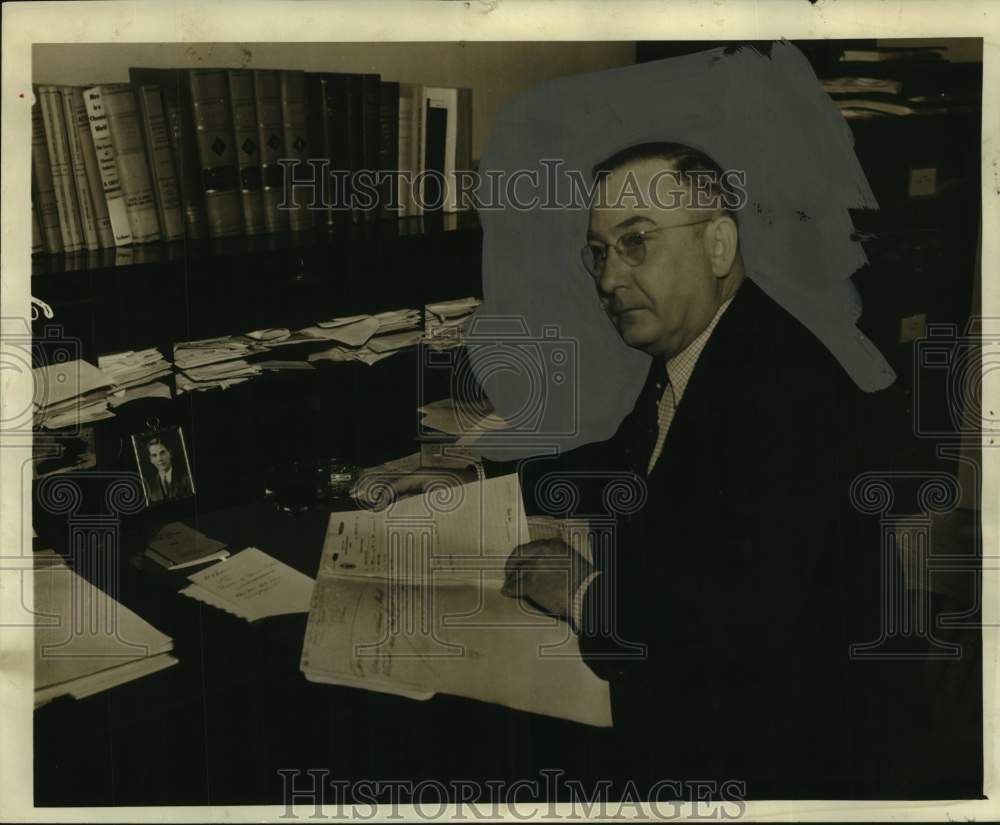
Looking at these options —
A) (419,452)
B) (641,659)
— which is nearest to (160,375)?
(419,452)

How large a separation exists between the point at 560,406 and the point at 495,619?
1.36 feet

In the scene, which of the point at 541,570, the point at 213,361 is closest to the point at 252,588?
the point at 213,361

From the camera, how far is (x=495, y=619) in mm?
1950

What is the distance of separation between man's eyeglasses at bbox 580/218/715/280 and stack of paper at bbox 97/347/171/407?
81cm

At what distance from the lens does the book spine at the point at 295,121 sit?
1907 mm

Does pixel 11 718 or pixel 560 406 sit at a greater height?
pixel 560 406

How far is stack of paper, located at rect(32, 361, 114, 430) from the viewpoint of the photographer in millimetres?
1942

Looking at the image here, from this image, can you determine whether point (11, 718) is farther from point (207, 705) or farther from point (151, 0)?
point (151, 0)

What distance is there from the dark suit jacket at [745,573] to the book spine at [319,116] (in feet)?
2.39

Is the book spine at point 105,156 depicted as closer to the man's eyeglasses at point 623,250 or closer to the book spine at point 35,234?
the book spine at point 35,234

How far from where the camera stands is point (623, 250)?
1931 mm

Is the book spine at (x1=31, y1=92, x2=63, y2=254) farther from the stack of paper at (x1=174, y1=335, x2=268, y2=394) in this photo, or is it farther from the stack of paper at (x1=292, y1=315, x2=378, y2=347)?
the stack of paper at (x1=292, y1=315, x2=378, y2=347)

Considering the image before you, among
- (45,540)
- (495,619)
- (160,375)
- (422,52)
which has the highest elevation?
(422,52)

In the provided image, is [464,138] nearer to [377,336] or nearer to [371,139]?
[371,139]
